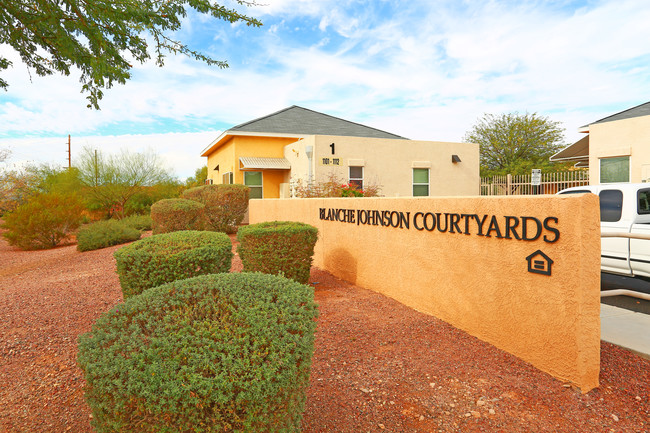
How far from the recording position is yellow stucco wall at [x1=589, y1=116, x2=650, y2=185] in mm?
15188

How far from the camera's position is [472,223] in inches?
166

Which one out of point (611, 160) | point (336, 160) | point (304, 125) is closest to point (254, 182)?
point (304, 125)

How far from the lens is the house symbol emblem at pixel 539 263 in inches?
134

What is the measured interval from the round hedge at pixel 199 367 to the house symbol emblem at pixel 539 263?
2278mm

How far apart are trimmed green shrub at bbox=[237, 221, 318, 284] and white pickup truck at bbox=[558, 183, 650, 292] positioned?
539 cm

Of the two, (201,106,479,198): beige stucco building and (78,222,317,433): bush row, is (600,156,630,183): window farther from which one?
Result: (78,222,317,433): bush row

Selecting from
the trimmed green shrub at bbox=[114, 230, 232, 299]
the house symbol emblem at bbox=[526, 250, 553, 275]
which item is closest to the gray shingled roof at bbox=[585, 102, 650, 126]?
the house symbol emblem at bbox=[526, 250, 553, 275]

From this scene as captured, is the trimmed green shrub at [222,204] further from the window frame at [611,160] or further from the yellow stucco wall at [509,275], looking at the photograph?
the window frame at [611,160]

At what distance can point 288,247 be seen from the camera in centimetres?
627

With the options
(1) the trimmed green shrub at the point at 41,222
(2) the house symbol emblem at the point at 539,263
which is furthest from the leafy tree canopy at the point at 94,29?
(1) the trimmed green shrub at the point at 41,222

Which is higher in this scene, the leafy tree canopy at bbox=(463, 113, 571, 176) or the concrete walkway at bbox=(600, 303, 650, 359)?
the leafy tree canopy at bbox=(463, 113, 571, 176)

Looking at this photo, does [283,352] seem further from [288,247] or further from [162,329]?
[288,247]

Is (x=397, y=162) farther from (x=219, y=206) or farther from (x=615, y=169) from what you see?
(x=615, y=169)

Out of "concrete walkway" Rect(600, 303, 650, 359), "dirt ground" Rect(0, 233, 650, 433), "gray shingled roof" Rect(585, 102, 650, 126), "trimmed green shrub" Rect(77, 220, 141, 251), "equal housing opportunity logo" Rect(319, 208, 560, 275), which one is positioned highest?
"gray shingled roof" Rect(585, 102, 650, 126)
